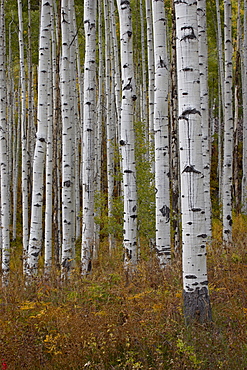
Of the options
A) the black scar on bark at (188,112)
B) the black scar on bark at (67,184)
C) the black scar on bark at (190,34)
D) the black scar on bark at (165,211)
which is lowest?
the black scar on bark at (165,211)

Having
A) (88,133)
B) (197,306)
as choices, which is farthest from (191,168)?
(88,133)

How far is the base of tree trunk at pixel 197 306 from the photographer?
3748mm

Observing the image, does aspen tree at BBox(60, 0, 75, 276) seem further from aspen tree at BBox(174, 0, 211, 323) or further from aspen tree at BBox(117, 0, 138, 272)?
aspen tree at BBox(174, 0, 211, 323)

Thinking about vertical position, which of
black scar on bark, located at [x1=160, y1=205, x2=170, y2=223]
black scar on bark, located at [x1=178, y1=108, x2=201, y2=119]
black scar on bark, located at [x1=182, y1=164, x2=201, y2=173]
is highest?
black scar on bark, located at [x1=178, y1=108, x2=201, y2=119]

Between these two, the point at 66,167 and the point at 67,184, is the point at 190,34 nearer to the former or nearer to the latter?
the point at 66,167

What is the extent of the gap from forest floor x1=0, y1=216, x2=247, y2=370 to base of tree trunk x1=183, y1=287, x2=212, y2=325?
88 millimetres

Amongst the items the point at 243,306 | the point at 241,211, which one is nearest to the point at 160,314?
the point at 243,306

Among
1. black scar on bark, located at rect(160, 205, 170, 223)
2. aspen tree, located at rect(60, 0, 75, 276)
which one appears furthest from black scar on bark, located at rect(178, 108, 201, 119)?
aspen tree, located at rect(60, 0, 75, 276)

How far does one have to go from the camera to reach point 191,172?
153 inches

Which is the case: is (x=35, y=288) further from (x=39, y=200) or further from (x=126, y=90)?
(x=126, y=90)

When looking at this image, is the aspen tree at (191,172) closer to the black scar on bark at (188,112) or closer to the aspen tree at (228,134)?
the black scar on bark at (188,112)

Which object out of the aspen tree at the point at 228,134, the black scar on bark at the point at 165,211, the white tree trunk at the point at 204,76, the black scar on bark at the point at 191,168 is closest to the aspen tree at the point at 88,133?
the black scar on bark at the point at 165,211

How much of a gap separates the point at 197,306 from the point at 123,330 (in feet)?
2.37

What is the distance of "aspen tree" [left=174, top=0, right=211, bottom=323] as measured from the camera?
3.86 metres
